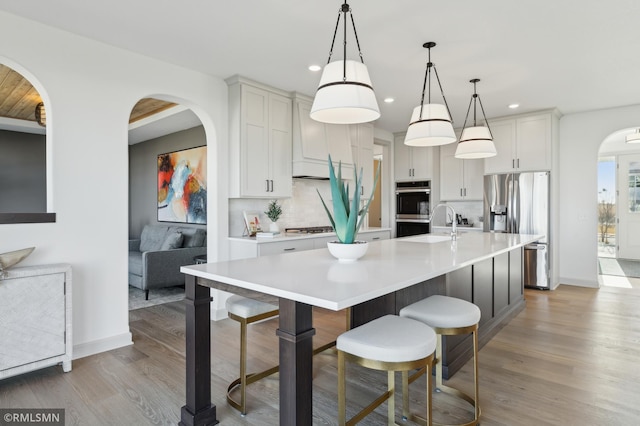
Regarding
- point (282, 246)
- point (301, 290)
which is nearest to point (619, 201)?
point (282, 246)

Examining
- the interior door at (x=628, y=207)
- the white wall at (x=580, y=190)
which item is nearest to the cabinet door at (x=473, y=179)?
the white wall at (x=580, y=190)

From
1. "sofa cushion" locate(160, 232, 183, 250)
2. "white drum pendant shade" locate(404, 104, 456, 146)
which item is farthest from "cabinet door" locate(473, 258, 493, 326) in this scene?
"sofa cushion" locate(160, 232, 183, 250)

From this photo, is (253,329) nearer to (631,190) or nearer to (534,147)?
(534,147)

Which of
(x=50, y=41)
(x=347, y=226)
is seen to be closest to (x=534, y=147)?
(x=347, y=226)

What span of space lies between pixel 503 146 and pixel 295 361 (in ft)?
17.3

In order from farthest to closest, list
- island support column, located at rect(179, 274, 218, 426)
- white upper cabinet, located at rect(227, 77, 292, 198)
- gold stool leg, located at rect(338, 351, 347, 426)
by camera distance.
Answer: white upper cabinet, located at rect(227, 77, 292, 198) → island support column, located at rect(179, 274, 218, 426) → gold stool leg, located at rect(338, 351, 347, 426)

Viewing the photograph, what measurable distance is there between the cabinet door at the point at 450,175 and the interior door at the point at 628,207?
161 inches

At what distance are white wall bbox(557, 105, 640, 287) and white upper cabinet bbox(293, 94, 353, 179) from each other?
3.38 meters

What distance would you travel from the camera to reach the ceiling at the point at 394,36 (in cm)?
253

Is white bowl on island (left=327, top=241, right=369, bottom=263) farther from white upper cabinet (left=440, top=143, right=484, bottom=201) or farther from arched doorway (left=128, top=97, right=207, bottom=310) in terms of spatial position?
white upper cabinet (left=440, top=143, right=484, bottom=201)

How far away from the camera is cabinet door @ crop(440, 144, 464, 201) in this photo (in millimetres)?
6246

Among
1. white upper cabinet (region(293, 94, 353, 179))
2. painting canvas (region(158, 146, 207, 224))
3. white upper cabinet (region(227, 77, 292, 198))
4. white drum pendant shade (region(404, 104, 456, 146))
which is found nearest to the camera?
white drum pendant shade (region(404, 104, 456, 146))

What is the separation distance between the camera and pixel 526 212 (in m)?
5.31

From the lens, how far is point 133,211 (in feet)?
24.2
